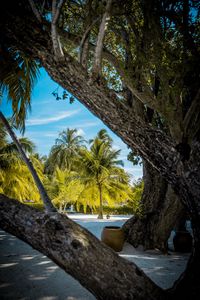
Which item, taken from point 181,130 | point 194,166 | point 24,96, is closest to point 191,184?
point 194,166

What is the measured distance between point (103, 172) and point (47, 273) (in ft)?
50.4

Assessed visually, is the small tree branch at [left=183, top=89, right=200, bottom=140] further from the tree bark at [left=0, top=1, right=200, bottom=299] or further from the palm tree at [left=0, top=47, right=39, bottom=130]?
the palm tree at [left=0, top=47, right=39, bottom=130]

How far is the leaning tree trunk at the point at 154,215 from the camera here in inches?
Result: 227

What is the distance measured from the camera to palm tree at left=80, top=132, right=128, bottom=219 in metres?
19.3

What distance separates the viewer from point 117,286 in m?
1.76

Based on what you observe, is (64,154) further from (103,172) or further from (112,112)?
(112,112)

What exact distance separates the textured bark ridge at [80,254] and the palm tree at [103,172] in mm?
16784

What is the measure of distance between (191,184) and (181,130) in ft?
2.76

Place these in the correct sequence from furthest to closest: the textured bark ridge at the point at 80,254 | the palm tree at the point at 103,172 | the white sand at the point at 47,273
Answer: the palm tree at the point at 103,172 → the white sand at the point at 47,273 → the textured bark ridge at the point at 80,254

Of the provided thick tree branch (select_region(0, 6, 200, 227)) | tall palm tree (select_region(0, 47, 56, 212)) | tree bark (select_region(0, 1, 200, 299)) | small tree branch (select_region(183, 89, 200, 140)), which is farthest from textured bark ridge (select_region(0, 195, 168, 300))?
tall palm tree (select_region(0, 47, 56, 212))

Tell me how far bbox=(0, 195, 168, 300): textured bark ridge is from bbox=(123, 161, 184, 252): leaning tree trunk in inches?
159

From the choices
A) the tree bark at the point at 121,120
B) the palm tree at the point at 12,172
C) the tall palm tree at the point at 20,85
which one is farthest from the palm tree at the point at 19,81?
the palm tree at the point at 12,172

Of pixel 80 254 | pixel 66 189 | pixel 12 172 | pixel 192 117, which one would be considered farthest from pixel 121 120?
pixel 66 189

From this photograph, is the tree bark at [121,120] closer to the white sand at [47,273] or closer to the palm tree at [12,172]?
the white sand at [47,273]
